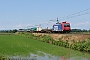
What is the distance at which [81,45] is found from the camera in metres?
42.6

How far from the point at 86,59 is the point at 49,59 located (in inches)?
192

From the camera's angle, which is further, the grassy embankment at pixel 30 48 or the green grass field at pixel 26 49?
the grassy embankment at pixel 30 48

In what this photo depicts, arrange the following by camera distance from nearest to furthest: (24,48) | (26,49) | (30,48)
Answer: (26,49)
(24,48)
(30,48)

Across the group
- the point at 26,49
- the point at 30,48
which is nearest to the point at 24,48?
the point at 26,49

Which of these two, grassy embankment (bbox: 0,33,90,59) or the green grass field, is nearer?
the green grass field

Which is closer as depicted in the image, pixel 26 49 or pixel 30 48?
pixel 26 49

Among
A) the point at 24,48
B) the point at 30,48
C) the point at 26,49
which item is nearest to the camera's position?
the point at 26,49

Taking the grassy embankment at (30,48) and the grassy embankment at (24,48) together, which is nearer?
the grassy embankment at (24,48)

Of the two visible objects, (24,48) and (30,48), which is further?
(30,48)

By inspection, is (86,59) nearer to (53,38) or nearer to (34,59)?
(34,59)

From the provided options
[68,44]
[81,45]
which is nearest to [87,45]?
[81,45]

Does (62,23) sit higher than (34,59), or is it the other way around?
(62,23)

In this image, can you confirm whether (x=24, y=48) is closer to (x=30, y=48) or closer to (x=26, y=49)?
(x=26, y=49)

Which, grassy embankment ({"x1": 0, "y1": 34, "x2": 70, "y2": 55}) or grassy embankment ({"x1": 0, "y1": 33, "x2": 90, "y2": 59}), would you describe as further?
grassy embankment ({"x1": 0, "y1": 33, "x2": 90, "y2": 59})
